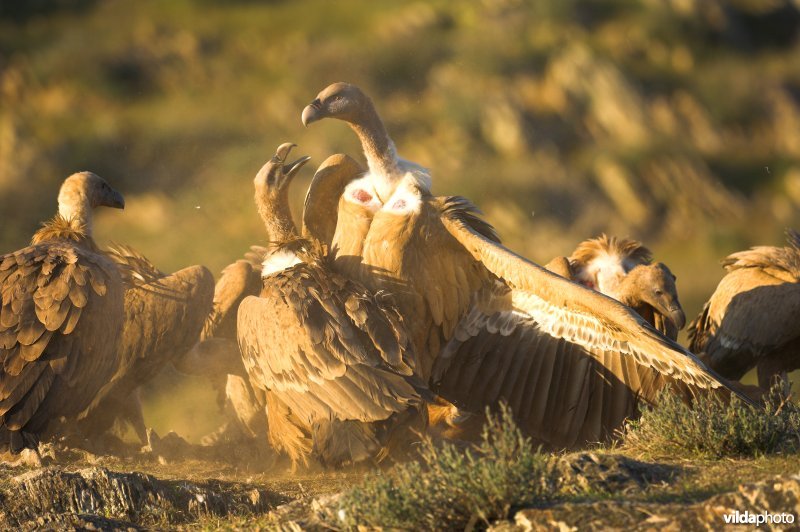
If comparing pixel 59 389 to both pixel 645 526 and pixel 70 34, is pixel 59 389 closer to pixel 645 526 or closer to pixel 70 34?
pixel 645 526

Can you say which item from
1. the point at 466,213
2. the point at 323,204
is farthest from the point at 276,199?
the point at 466,213

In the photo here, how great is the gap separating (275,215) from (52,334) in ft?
5.75

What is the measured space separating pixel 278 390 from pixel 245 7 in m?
43.0

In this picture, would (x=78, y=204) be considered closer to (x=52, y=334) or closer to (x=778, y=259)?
(x=52, y=334)

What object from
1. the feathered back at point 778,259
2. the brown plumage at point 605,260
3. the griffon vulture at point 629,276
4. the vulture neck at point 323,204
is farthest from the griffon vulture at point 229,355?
the feathered back at point 778,259

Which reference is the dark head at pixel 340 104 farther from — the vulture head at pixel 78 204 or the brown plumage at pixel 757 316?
the brown plumage at pixel 757 316

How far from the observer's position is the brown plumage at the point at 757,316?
10.4 metres

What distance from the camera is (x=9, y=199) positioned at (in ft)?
112

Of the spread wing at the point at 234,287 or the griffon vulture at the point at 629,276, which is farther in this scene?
the spread wing at the point at 234,287

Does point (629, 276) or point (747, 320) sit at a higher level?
point (629, 276)

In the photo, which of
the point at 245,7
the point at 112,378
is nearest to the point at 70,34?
the point at 245,7

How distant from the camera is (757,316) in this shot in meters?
10.4

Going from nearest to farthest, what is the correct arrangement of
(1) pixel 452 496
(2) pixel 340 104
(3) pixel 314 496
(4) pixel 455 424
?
(1) pixel 452 496 < (3) pixel 314 496 < (2) pixel 340 104 < (4) pixel 455 424

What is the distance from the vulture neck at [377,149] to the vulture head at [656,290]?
1971mm
